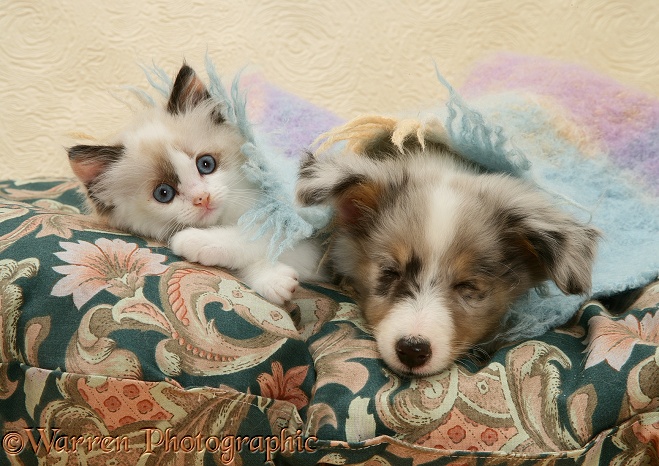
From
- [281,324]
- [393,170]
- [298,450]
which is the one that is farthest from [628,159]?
[298,450]

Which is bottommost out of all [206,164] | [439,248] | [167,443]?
[167,443]

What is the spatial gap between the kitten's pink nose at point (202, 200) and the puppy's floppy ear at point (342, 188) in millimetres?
275

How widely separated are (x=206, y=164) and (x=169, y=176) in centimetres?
11

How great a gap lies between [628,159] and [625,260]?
1.56ft

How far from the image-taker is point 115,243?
1640 mm

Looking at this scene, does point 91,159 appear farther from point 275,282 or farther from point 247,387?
point 247,387

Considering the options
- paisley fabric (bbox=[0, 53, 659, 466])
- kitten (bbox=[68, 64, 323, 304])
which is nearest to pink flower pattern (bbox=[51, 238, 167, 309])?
paisley fabric (bbox=[0, 53, 659, 466])

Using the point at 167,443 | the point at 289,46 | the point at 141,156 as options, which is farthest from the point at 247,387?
the point at 289,46

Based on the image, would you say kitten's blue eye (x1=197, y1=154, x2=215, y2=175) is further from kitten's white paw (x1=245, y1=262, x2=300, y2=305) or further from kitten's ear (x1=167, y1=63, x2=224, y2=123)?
kitten's white paw (x1=245, y1=262, x2=300, y2=305)

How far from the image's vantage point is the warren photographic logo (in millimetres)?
1329

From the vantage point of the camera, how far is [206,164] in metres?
1.89

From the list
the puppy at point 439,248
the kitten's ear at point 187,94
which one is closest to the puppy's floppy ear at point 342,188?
the puppy at point 439,248

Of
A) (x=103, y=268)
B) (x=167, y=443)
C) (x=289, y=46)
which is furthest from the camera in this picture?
(x=289, y=46)

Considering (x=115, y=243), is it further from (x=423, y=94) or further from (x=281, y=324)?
(x=423, y=94)
